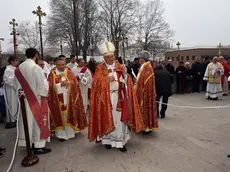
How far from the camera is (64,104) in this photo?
5238 millimetres

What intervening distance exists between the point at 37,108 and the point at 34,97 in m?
0.22

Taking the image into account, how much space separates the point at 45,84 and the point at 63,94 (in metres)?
1.05

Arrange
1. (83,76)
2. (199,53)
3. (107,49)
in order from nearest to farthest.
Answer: (107,49) < (83,76) < (199,53)

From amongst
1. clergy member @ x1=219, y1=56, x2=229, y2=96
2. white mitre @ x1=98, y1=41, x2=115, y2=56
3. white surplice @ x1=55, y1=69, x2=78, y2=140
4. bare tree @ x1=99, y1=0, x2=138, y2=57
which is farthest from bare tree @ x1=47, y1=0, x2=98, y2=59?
white mitre @ x1=98, y1=41, x2=115, y2=56

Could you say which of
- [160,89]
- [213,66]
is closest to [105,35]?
[213,66]

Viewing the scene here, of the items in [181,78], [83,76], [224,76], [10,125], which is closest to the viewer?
[10,125]

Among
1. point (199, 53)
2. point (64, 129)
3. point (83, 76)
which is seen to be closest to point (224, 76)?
point (83, 76)

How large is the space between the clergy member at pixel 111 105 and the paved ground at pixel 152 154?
0.37 metres

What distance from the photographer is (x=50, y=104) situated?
206 inches

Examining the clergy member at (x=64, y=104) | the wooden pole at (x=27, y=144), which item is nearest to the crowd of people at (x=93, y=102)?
the clergy member at (x=64, y=104)

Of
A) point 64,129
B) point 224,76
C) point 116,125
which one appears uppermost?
point 224,76

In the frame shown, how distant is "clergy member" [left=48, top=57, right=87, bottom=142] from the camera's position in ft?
17.0

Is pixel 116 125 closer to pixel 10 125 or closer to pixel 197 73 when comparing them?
pixel 10 125

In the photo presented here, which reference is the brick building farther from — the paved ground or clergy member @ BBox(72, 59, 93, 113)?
the paved ground
